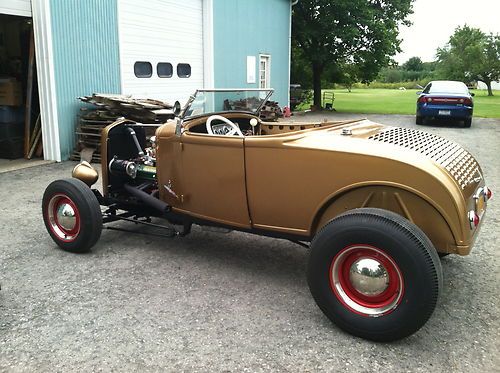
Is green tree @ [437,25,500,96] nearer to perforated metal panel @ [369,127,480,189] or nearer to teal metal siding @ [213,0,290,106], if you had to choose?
teal metal siding @ [213,0,290,106]

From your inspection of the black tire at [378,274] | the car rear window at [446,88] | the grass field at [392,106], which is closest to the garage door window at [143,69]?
the black tire at [378,274]

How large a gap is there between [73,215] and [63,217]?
119mm

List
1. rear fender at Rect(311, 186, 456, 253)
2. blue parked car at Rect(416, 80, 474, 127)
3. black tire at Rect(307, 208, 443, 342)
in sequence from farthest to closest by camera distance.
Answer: blue parked car at Rect(416, 80, 474, 127) → rear fender at Rect(311, 186, 456, 253) → black tire at Rect(307, 208, 443, 342)

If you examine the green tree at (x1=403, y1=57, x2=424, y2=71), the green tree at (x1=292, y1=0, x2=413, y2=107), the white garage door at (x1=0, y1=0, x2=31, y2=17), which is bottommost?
the white garage door at (x1=0, y1=0, x2=31, y2=17)

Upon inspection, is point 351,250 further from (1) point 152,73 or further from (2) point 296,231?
(1) point 152,73

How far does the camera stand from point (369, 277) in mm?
2914

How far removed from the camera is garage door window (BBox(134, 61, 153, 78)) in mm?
10461

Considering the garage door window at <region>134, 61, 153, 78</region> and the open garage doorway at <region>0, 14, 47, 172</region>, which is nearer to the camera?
the open garage doorway at <region>0, 14, 47, 172</region>

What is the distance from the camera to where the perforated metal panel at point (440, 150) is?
10.6 ft

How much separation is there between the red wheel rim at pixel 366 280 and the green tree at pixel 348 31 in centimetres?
1854

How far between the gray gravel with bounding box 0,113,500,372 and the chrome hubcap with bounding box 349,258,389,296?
319 mm

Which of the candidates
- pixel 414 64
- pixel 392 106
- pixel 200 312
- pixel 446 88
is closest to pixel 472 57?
pixel 392 106

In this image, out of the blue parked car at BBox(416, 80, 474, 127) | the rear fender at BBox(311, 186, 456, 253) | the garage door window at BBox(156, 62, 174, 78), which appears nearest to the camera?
the rear fender at BBox(311, 186, 456, 253)

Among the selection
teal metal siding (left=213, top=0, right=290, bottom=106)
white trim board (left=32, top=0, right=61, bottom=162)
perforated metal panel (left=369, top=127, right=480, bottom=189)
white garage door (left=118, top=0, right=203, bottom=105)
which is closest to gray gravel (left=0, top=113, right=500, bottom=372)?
perforated metal panel (left=369, top=127, right=480, bottom=189)
